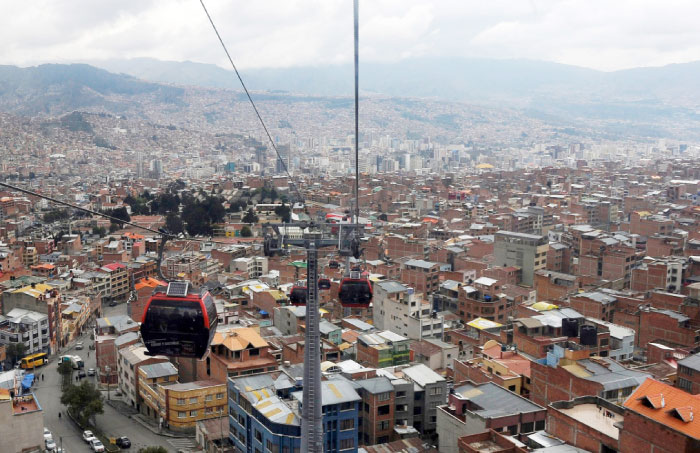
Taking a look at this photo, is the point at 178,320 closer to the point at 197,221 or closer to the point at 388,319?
the point at 388,319

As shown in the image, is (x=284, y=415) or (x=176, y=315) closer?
(x=176, y=315)

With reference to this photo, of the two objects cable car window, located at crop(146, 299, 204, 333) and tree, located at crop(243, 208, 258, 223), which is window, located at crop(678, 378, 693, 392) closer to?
cable car window, located at crop(146, 299, 204, 333)

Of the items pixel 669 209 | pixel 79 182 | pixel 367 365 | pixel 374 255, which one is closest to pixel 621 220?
pixel 669 209

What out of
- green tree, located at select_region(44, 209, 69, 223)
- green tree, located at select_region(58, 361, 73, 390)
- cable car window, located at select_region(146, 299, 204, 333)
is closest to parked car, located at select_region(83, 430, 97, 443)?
green tree, located at select_region(58, 361, 73, 390)

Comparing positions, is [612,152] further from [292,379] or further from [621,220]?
[292,379]

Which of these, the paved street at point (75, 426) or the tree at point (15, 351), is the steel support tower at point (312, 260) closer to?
the paved street at point (75, 426)

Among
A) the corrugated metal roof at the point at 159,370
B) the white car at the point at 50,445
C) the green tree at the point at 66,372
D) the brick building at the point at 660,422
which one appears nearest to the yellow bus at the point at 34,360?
the green tree at the point at 66,372

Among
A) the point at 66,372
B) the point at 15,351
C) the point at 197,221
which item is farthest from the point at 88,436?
the point at 197,221
